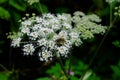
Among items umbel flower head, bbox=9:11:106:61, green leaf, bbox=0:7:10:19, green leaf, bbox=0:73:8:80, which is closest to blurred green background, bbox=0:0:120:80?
green leaf, bbox=0:73:8:80

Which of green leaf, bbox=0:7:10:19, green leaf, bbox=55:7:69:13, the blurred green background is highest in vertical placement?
green leaf, bbox=0:7:10:19

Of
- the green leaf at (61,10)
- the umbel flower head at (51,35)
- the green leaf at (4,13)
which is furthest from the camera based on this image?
the green leaf at (61,10)

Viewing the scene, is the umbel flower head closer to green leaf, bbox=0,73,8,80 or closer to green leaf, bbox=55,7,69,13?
green leaf, bbox=0,73,8,80

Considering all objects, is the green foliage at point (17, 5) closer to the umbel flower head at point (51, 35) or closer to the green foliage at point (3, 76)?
the green foliage at point (3, 76)

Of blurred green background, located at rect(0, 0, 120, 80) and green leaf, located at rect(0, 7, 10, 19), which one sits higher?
green leaf, located at rect(0, 7, 10, 19)

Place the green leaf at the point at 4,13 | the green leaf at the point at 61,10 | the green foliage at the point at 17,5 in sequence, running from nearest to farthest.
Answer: the green leaf at the point at 4,13 → the green foliage at the point at 17,5 → the green leaf at the point at 61,10

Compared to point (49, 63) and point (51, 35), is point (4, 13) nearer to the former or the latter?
point (49, 63)

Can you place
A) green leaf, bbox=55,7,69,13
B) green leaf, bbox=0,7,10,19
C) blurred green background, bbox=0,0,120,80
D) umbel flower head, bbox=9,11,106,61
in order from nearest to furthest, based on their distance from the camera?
umbel flower head, bbox=9,11,106,61, green leaf, bbox=0,7,10,19, blurred green background, bbox=0,0,120,80, green leaf, bbox=55,7,69,13

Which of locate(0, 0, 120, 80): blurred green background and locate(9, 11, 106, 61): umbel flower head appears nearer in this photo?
locate(9, 11, 106, 61): umbel flower head

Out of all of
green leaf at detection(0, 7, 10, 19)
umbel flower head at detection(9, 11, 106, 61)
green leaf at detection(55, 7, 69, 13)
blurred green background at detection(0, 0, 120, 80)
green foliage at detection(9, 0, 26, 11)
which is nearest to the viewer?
umbel flower head at detection(9, 11, 106, 61)

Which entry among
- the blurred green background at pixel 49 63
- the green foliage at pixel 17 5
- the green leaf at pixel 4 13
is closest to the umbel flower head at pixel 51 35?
the green leaf at pixel 4 13

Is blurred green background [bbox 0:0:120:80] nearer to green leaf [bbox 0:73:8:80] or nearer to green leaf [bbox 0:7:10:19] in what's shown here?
green leaf [bbox 0:73:8:80]

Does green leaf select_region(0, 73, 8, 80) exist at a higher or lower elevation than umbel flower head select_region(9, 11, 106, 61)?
lower

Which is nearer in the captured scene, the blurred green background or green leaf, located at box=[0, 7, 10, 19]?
green leaf, located at box=[0, 7, 10, 19]
